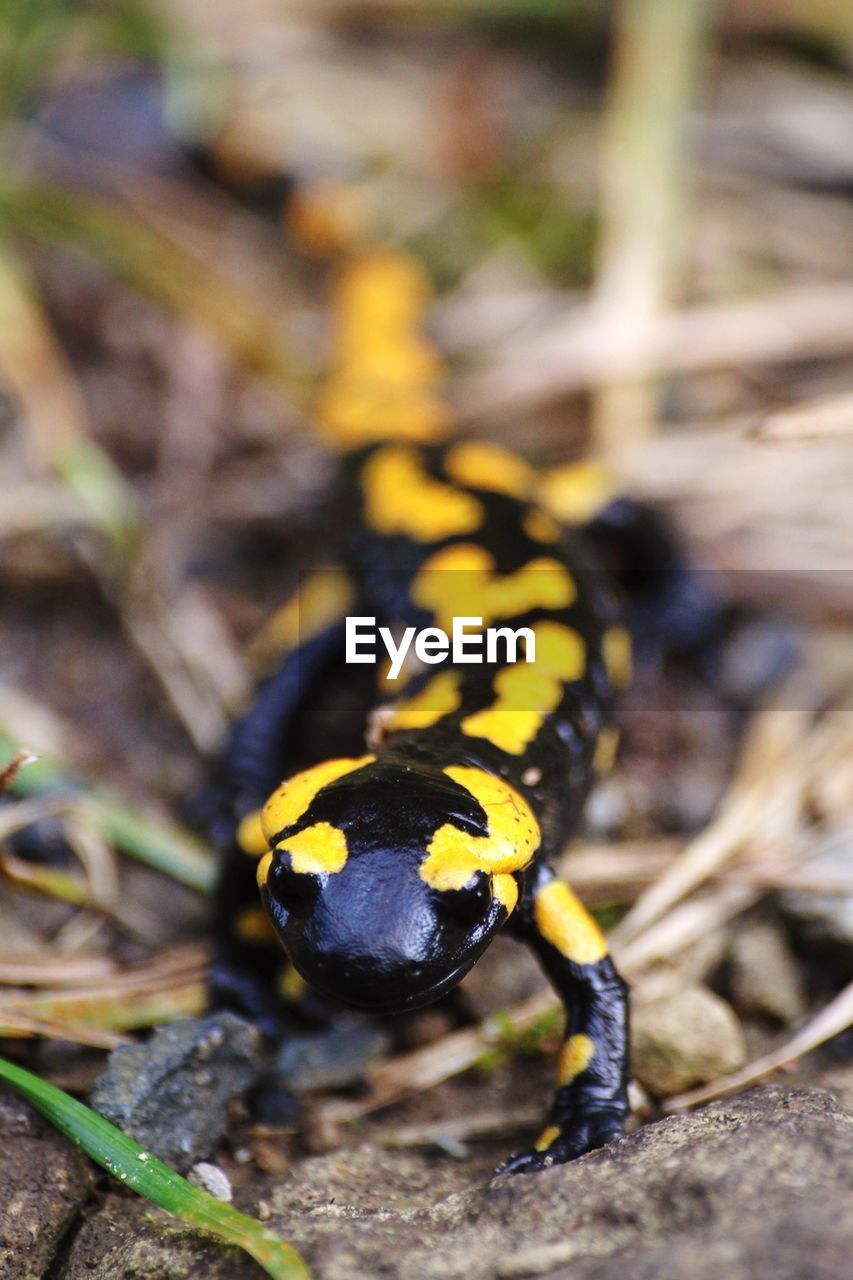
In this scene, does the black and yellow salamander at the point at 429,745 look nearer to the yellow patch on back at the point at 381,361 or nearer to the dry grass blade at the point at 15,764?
the yellow patch on back at the point at 381,361

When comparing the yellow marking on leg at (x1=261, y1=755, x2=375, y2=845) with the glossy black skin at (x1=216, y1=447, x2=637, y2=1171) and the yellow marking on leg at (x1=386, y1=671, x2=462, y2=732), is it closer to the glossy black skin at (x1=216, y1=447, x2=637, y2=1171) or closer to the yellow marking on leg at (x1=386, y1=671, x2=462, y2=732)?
the glossy black skin at (x1=216, y1=447, x2=637, y2=1171)

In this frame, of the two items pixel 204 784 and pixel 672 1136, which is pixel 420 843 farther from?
pixel 204 784

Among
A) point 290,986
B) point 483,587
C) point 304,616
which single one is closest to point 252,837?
point 290,986

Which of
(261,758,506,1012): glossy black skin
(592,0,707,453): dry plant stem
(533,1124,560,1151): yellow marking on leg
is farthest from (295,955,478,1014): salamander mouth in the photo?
(592,0,707,453): dry plant stem

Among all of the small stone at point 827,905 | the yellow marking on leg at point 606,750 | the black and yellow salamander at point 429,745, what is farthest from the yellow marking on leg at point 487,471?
the small stone at point 827,905

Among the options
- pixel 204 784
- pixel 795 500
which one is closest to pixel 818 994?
pixel 204 784
